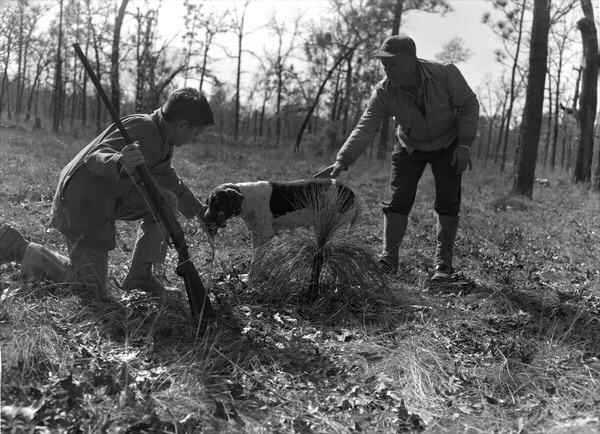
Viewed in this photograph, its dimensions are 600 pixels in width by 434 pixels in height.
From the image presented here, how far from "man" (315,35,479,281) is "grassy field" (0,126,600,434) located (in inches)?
15.9

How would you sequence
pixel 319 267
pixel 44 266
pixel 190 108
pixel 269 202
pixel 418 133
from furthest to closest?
pixel 269 202, pixel 418 133, pixel 319 267, pixel 44 266, pixel 190 108

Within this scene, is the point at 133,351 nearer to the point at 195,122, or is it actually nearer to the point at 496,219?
the point at 195,122

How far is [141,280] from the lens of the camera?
363 cm

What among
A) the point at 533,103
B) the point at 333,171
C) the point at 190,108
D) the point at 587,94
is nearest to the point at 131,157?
the point at 190,108

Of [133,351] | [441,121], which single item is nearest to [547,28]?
[441,121]

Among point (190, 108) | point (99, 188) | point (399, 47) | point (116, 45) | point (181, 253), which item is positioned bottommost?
point (181, 253)

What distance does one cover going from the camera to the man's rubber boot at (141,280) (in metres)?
3.61

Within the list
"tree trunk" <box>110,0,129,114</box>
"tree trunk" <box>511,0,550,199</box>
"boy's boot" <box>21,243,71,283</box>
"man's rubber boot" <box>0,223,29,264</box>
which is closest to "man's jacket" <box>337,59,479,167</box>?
"boy's boot" <box>21,243,71,283</box>

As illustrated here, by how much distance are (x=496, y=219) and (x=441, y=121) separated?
13.6 ft

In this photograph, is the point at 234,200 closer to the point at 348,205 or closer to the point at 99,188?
the point at 348,205

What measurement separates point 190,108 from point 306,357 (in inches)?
61.3

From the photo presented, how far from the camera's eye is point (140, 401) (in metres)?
2.18

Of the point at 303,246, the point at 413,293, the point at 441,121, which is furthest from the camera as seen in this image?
the point at 441,121

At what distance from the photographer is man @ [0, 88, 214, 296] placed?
127 inches
